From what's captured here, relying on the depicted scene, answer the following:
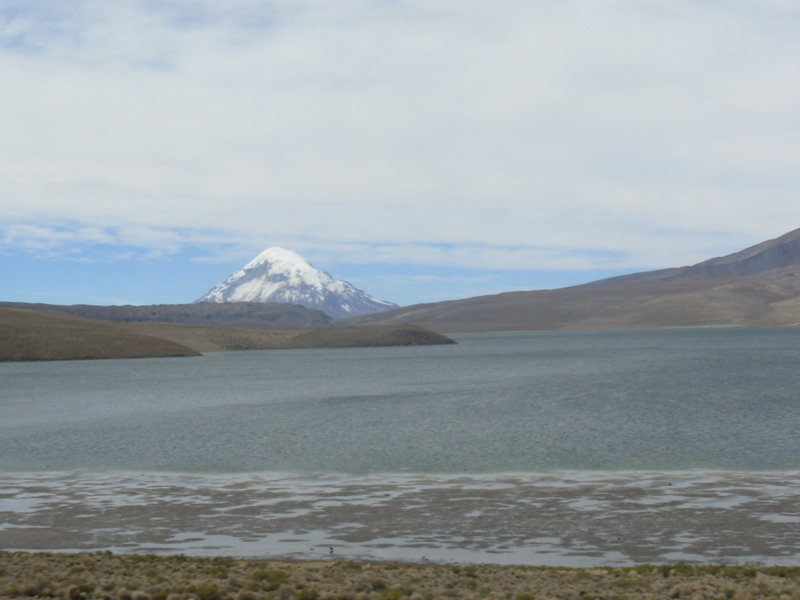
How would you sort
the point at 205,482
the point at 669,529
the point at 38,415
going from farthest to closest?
1. the point at 38,415
2. the point at 205,482
3. the point at 669,529

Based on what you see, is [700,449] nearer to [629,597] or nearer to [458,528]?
[458,528]

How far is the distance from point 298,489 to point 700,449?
14.6 m

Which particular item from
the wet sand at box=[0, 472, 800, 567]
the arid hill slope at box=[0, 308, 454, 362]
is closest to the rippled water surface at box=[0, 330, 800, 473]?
the wet sand at box=[0, 472, 800, 567]

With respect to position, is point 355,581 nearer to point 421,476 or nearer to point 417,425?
point 421,476

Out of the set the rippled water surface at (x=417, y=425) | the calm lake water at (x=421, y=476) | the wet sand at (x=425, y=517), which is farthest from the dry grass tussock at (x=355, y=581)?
the rippled water surface at (x=417, y=425)

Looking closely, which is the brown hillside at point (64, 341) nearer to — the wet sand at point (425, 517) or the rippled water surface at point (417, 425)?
the rippled water surface at point (417, 425)

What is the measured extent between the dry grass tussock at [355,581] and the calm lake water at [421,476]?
4.75 ft

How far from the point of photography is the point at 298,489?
21.9 meters

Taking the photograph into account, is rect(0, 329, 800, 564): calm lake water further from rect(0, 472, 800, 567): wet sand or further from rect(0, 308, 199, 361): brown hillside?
rect(0, 308, 199, 361): brown hillside

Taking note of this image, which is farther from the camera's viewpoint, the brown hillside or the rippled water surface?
the brown hillside

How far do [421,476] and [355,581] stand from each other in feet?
38.6

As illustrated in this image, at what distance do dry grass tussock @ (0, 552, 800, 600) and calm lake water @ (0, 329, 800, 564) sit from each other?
1.45 metres

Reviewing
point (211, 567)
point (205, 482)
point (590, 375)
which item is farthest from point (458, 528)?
point (590, 375)

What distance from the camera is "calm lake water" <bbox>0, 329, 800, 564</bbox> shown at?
1575 centimetres
